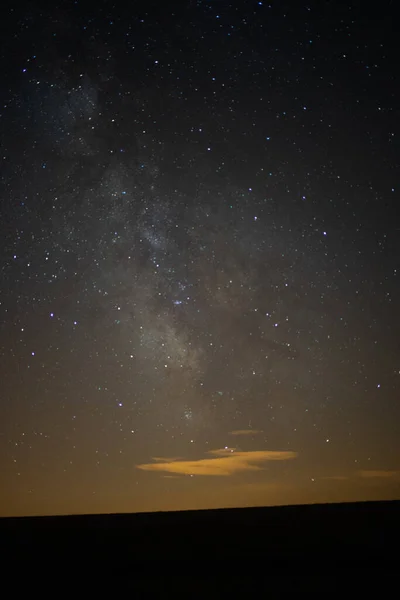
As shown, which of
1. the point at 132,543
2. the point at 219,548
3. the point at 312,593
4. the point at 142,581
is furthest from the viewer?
the point at 132,543

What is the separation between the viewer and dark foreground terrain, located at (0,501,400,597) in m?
5.64

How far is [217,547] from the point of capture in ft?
22.6

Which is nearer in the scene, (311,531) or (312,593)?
(312,593)

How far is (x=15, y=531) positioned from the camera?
942 centimetres

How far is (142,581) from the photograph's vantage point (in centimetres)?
528

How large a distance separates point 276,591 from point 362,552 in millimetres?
1984

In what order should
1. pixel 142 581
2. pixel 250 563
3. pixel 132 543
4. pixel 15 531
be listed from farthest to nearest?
pixel 15 531
pixel 132 543
pixel 250 563
pixel 142 581

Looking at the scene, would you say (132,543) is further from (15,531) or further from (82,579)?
(15,531)

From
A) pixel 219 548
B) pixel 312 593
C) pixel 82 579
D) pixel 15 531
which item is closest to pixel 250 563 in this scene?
pixel 219 548

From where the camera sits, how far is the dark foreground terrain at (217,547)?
564 centimetres

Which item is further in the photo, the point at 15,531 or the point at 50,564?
the point at 15,531

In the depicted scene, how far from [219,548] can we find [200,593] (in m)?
2.14

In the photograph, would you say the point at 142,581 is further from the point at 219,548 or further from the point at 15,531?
the point at 15,531

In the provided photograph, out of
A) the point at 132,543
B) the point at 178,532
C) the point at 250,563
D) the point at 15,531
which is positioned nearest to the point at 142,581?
the point at 250,563
